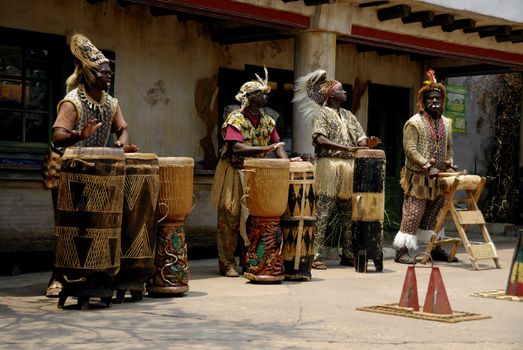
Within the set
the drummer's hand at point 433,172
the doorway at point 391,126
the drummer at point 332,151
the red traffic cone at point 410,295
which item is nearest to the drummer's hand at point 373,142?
the drummer at point 332,151

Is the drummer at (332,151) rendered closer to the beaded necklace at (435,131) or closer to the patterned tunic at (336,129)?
the patterned tunic at (336,129)

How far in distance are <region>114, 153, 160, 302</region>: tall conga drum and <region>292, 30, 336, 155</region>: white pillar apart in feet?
13.9

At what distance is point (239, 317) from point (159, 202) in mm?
1398

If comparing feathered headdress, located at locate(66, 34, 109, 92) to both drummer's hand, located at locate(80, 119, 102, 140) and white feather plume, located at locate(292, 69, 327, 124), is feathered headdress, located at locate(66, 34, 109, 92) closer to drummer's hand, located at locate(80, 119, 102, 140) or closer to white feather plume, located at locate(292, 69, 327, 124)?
drummer's hand, located at locate(80, 119, 102, 140)

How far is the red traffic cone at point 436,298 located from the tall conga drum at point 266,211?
6.17 ft

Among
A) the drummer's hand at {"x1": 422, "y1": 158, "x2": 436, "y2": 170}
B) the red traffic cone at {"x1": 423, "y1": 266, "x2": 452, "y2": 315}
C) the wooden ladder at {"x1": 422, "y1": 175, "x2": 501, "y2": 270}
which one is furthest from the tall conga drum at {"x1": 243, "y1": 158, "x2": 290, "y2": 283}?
the drummer's hand at {"x1": 422, "y1": 158, "x2": 436, "y2": 170}

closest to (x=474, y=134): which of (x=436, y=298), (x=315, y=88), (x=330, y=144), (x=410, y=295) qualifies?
(x=315, y=88)

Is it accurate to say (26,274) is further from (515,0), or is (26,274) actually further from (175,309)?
(515,0)

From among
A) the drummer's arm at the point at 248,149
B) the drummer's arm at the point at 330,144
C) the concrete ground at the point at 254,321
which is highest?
the drummer's arm at the point at 330,144

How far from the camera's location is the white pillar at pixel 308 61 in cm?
1134

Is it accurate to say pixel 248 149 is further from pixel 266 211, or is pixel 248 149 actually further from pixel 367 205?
pixel 367 205

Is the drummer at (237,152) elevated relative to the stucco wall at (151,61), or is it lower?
lower

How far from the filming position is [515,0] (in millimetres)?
13320

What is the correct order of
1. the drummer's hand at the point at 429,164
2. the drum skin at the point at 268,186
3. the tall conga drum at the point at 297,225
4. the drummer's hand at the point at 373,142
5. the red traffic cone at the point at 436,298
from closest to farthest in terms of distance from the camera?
the red traffic cone at the point at 436,298
the drum skin at the point at 268,186
the tall conga drum at the point at 297,225
the drummer's hand at the point at 373,142
the drummer's hand at the point at 429,164
